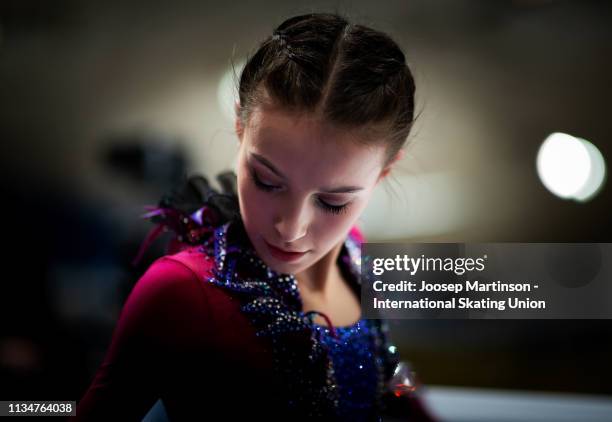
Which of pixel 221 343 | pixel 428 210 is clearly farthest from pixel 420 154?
pixel 221 343

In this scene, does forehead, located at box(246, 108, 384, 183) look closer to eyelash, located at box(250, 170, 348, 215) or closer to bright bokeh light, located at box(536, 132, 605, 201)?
eyelash, located at box(250, 170, 348, 215)

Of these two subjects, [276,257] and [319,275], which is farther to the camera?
[319,275]

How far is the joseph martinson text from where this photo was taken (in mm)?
629

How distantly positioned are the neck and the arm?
150 millimetres

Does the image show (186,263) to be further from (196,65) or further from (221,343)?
(196,65)

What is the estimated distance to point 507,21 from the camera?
103 centimetres

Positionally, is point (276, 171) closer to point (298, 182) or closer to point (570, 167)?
point (298, 182)

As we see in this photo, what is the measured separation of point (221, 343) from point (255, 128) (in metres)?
0.19

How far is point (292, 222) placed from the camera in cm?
48

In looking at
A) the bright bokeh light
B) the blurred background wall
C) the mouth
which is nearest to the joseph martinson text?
the blurred background wall

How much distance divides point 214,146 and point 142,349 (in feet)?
1.68

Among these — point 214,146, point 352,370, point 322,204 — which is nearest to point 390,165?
point 322,204

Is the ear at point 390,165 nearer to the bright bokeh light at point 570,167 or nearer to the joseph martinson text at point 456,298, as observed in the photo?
the joseph martinson text at point 456,298

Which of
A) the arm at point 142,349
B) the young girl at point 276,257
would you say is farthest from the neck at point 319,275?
the arm at point 142,349
